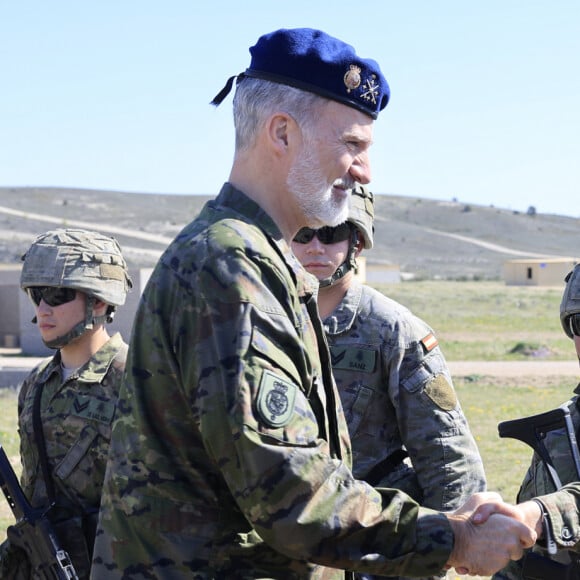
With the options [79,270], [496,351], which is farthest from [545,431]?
[496,351]

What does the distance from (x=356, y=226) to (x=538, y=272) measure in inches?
2067

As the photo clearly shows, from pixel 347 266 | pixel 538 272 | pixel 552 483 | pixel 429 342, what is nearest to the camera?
pixel 552 483

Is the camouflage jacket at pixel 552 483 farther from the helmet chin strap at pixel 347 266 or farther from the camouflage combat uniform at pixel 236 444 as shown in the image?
the helmet chin strap at pixel 347 266

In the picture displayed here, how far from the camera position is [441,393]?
4.00 m

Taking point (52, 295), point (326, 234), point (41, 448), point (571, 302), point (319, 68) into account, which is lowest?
point (41, 448)

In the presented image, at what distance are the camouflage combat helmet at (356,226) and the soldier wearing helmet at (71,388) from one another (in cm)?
106

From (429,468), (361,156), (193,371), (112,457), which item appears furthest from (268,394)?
(429,468)

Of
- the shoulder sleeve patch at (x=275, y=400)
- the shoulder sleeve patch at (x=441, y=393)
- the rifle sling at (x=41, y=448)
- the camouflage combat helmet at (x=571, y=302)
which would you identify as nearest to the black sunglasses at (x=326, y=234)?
the shoulder sleeve patch at (x=441, y=393)

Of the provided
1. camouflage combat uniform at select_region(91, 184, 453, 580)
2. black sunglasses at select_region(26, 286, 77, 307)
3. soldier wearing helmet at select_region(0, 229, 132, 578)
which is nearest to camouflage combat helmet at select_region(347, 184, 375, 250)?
soldier wearing helmet at select_region(0, 229, 132, 578)

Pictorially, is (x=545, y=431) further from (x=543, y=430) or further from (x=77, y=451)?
(x=77, y=451)

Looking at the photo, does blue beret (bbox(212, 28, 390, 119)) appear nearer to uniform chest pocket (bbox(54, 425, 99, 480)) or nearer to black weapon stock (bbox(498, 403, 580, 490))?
black weapon stock (bbox(498, 403, 580, 490))

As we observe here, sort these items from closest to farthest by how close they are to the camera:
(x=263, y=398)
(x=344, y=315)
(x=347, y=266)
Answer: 1. (x=263, y=398)
2. (x=344, y=315)
3. (x=347, y=266)

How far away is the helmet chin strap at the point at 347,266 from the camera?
428 cm

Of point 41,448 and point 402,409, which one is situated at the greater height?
point 402,409
